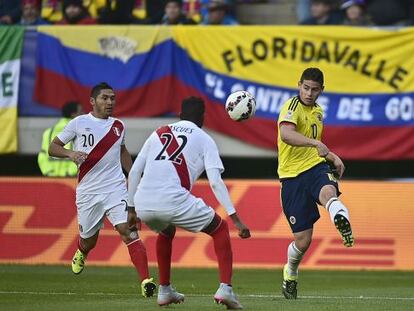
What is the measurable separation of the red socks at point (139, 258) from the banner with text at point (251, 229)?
5.72 metres

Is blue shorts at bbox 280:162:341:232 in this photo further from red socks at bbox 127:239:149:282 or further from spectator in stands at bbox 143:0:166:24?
spectator in stands at bbox 143:0:166:24

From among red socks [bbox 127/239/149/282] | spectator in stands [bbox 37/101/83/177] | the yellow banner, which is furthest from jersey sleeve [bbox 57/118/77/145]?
the yellow banner

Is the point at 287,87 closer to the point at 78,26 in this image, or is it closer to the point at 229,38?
the point at 229,38

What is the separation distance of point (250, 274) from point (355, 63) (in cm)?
423

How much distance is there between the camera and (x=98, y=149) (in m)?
13.3

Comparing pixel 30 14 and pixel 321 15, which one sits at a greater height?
pixel 321 15

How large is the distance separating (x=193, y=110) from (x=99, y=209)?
261 centimetres

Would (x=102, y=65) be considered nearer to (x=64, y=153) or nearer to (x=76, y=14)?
(x=76, y=14)

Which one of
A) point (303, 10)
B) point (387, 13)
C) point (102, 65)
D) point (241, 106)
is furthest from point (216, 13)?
point (241, 106)

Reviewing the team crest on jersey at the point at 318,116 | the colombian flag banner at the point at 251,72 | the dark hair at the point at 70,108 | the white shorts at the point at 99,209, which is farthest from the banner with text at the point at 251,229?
the team crest on jersey at the point at 318,116

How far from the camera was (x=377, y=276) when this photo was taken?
674 inches

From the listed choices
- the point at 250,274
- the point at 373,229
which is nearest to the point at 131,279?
the point at 250,274

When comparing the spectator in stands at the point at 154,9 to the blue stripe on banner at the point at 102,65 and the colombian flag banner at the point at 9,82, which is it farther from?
the colombian flag banner at the point at 9,82

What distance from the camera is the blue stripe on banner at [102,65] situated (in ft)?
65.2
